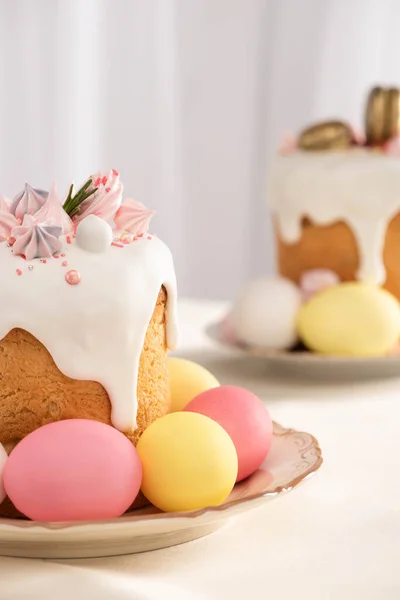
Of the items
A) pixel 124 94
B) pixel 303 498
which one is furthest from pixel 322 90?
pixel 303 498

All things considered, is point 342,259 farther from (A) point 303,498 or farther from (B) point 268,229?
(B) point 268,229

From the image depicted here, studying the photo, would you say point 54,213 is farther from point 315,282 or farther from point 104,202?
point 315,282

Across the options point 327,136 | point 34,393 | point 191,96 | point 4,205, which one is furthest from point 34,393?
point 191,96

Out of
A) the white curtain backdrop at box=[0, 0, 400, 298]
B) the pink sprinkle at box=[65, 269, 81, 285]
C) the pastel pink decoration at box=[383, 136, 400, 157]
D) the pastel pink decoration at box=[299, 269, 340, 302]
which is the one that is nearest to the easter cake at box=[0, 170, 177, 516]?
the pink sprinkle at box=[65, 269, 81, 285]

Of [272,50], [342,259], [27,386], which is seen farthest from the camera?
[272,50]

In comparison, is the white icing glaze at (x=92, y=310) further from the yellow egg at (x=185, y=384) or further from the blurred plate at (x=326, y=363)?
the blurred plate at (x=326, y=363)

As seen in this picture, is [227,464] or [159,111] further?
[159,111]

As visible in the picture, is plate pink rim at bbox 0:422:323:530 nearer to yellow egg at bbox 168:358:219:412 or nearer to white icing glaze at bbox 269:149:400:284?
yellow egg at bbox 168:358:219:412
